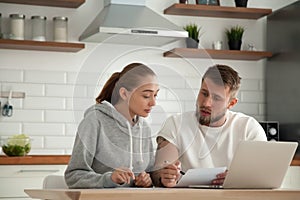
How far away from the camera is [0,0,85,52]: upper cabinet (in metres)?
4.48

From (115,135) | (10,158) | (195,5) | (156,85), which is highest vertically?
(195,5)

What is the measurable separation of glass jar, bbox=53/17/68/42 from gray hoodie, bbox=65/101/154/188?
2236mm

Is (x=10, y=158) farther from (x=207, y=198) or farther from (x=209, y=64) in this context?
(x=207, y=198)

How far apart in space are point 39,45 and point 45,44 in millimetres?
43

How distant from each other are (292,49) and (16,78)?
6.65 feet

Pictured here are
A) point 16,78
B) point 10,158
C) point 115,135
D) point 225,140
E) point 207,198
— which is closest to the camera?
point 207,198

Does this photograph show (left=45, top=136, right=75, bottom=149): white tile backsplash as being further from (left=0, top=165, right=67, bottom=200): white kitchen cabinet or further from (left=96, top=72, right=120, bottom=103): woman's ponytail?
(left=96, top=72, right=120, bottom=103): woman's ponytail

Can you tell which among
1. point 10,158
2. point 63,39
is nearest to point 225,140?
point 10,158

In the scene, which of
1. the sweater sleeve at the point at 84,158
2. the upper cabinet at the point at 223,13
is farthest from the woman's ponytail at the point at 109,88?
the upper cabinet at the point at 223,13

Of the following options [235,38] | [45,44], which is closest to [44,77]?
[45,44]

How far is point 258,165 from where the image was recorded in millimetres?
2275

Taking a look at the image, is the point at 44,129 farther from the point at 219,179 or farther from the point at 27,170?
the point at 219,179

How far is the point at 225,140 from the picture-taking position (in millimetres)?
2863

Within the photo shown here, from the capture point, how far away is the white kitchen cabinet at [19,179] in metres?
3.97
